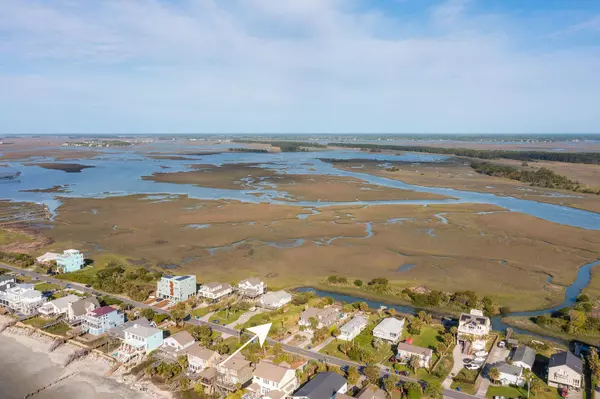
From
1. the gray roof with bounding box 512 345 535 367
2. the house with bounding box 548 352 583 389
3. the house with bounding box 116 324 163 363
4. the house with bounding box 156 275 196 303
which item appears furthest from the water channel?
the house with bounding box 116 324 163 363

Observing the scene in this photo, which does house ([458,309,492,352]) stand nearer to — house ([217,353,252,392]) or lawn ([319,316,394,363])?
lawn ([319,316,394,363])

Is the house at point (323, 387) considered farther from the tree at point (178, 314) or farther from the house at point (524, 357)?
the tree at point (178, 314)

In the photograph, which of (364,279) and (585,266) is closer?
(364,279)

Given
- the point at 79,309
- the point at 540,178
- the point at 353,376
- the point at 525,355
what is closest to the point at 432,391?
the point at 353,376

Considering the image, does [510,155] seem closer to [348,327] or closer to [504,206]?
[504,206]

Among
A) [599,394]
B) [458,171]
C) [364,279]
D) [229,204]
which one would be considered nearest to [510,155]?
[458,171]
